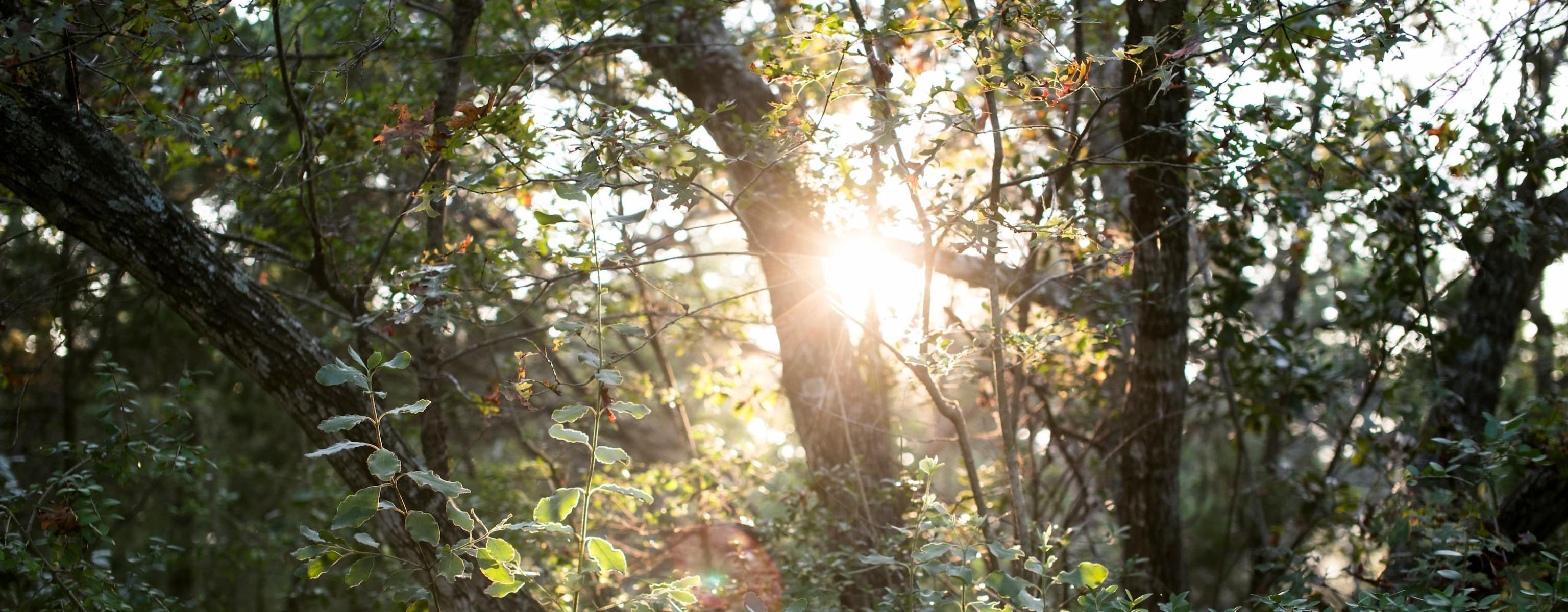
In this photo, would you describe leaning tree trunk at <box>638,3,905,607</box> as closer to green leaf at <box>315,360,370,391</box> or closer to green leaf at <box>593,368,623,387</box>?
green leaf at <box>593,368,623,387</box>

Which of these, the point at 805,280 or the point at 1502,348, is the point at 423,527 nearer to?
the point at 805,280

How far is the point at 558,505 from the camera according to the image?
5.36 ft

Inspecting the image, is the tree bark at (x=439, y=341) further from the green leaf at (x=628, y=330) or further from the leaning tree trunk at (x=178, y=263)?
the green leaf at (x=628, y=330)

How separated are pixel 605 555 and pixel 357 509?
416 millimetres

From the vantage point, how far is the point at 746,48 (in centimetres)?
470

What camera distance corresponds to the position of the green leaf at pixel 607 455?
1.60 meters

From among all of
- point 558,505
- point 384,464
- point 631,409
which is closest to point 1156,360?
point 631,409

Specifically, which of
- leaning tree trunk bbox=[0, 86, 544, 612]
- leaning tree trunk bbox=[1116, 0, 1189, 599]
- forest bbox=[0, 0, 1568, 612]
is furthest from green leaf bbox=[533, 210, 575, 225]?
leaning tree trunk bbox=[1116, 0, 1189, 599]

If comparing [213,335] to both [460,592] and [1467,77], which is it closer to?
[460,592]

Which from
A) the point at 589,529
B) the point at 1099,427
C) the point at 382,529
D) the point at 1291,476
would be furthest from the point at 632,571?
the point at 1291,476

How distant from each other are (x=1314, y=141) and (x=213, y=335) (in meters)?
3.27

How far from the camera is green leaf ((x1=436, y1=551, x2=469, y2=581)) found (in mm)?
1596

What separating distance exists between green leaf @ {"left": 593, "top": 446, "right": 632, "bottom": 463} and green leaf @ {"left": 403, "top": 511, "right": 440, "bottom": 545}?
0.93 ft

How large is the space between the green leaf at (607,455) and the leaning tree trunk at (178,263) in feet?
4.04
